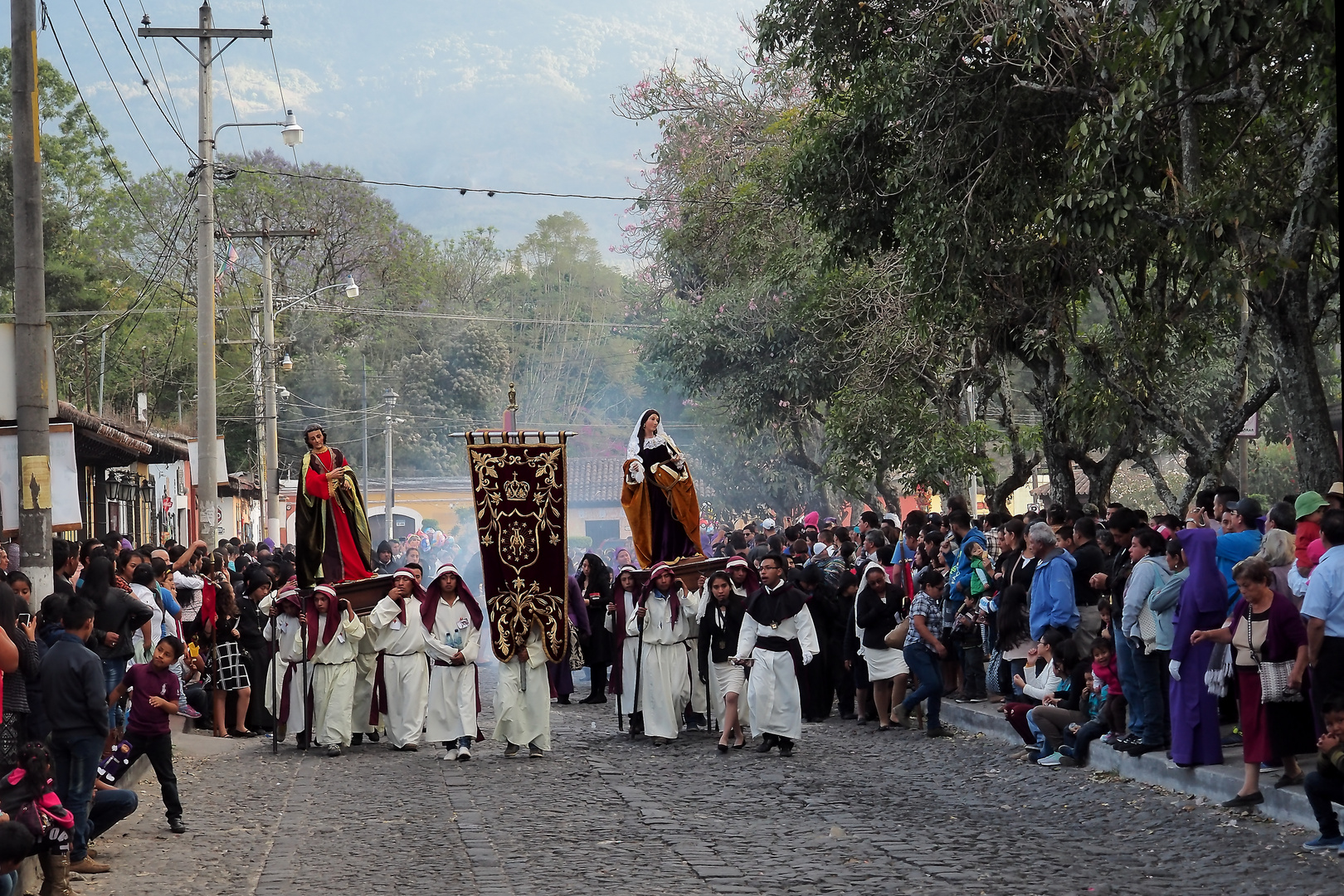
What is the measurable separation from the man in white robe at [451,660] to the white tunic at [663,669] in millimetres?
1056

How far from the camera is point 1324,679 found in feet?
28.8

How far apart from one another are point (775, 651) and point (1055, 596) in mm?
2406

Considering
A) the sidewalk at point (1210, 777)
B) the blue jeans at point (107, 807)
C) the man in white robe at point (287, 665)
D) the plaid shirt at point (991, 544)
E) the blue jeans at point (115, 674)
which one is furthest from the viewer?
the plaid shirt at point (991, 544)

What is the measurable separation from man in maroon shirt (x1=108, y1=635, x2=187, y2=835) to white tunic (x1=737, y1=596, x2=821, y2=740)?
506cm

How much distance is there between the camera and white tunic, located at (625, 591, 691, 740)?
14297mm

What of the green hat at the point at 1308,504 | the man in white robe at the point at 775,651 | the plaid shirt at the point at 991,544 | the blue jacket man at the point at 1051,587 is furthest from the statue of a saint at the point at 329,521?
the green hat at the point at 1308,504

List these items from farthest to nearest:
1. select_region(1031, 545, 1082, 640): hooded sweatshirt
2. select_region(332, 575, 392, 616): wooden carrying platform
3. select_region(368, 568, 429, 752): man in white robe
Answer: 1. select_region(332, 575, 392, 616): wooden carrying platform
2. select_region(368, 568, 429, 752): man in white robe
3. select_region(1031, 545, 1082, 640): hooded sweatshirt

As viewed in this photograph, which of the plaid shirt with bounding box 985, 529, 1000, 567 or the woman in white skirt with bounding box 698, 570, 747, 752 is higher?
the plaid shirt with bounding box 985, 529, 1000, 567

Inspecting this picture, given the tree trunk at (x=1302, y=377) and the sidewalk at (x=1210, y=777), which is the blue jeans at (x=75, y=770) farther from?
the tree trunk at (x=1302, y=377)

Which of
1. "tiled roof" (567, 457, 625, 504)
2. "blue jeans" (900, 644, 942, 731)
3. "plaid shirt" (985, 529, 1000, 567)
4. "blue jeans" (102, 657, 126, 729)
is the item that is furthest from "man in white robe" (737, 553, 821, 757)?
"tiled roof" (567, 457, 625, 504)

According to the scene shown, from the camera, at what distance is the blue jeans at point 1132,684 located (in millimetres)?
11109

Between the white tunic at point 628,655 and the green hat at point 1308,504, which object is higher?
the green hat at point 1308,504

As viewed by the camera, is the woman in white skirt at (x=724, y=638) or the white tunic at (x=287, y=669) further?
the white tunic at (x=287, y=669)

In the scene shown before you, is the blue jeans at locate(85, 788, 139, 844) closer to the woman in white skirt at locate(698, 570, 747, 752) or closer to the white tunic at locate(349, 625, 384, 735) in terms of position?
the white tunic at locate(349, 625, 384, 735)
